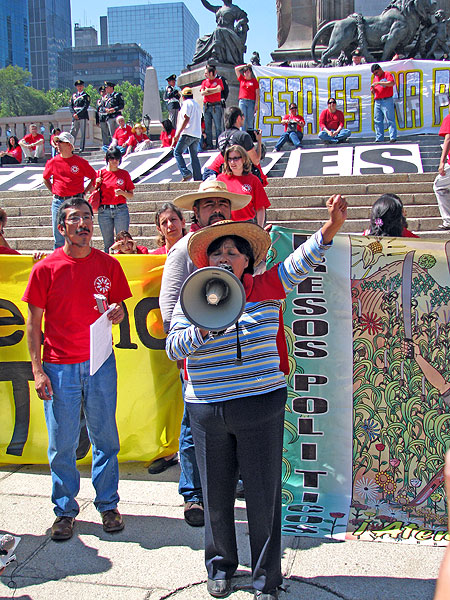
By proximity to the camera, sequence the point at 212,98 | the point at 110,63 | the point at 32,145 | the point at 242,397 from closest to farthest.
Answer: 1. the point at 242,397
2. the point at 212,98
3. the point at 32,145
4. the point at 110,63

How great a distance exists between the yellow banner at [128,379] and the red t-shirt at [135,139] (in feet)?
48.1

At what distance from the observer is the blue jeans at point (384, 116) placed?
14344 mm

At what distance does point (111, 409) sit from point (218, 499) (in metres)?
1.10

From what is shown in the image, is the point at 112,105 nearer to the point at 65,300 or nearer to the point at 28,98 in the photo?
the point at 65,300

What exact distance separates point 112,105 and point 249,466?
17902 mm

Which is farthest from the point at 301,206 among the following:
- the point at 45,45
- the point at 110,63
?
the point at 45,45

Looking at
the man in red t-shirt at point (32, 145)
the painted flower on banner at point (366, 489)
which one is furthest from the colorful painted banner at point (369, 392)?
the man in red t-shirt at point (32, 145)

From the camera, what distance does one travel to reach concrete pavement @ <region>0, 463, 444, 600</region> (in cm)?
284

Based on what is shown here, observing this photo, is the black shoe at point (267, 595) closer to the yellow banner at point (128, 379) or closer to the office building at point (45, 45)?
the yellow banner at point (128, 379)

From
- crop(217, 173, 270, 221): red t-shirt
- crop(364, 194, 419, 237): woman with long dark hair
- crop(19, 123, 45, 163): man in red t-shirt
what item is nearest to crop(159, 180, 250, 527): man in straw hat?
crop(364, 194, 419, 237): woman with long dark hair

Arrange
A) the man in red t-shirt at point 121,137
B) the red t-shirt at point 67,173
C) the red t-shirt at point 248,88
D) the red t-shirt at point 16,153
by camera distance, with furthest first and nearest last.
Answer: the red t-shirt at point 16,153 → the man in red t-shirt at point 121,137 → the red t-shirt at point 248,88 → the red t-shirt at point 67,173

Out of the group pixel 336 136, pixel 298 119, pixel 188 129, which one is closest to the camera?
pixel 188 129

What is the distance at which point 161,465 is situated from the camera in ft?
14.1

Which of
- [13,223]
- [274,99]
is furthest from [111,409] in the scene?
[274,99]
